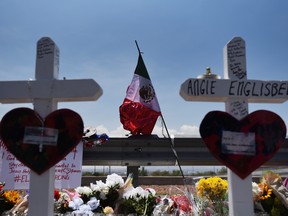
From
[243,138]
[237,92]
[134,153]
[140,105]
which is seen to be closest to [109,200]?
[243,138]

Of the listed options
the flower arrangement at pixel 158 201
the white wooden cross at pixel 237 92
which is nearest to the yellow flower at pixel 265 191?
the flower arrangement at pixel 158 201

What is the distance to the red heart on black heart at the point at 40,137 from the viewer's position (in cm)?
291

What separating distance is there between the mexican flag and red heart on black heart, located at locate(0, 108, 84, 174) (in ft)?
14.3

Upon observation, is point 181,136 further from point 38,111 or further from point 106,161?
point 38,111

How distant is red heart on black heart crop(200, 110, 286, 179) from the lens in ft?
9.53

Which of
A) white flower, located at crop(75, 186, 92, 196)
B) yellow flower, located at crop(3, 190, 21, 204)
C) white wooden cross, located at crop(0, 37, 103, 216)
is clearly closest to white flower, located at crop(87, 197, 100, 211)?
white flower, located at crop(75, 186, 92, 196)

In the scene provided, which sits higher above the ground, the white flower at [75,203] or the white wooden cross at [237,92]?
the white wooden cross at [237,92]

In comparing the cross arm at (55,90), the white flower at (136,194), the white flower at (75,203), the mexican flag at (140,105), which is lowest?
the white flower at (75,203)

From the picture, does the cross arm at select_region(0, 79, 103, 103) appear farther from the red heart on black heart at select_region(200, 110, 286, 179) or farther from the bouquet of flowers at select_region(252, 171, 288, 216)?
the bouquet of flowers at select_region(252, 171, 288, 216)

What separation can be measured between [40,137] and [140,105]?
5.65 m

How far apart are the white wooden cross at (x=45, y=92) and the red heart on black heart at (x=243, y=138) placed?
3.25 ft

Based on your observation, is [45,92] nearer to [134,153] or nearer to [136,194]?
[136,194]

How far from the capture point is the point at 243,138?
293 centimetres

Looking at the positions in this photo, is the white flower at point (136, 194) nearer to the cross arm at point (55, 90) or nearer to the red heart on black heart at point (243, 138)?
the red heart on black heart at point (243, 138)
